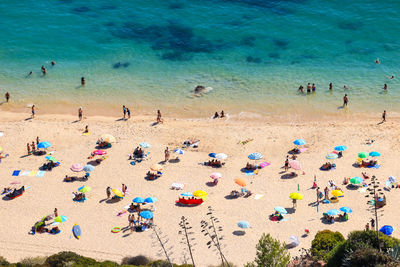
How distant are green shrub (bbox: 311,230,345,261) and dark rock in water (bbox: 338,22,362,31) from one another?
47014mm

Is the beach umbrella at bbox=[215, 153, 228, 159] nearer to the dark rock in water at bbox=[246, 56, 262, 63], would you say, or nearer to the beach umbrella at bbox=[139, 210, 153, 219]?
the beach umbrella at bbox=[139, 210, 153, 219]

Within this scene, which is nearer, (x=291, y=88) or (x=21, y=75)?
(x=291, y=88)

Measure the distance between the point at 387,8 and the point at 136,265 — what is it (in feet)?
198

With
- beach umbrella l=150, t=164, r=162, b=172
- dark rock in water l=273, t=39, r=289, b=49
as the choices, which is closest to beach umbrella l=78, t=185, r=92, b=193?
beach umbrella l=150, t=164, r=162, b=172

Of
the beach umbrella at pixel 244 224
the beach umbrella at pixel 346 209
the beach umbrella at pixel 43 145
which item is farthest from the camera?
the beach umbrella at pixel 43 145

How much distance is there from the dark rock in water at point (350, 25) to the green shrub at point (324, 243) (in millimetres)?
47014

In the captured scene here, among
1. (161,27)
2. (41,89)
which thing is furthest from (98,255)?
(161,27)

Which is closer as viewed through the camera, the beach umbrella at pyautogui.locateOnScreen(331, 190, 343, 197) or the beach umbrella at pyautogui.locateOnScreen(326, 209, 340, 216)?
the beach umbrella at pyautogui.locateOnScreen(326, 209, 340, 216)

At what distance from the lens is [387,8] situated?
7831 centimetres

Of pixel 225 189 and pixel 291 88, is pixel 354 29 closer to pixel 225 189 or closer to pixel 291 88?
pixel 291 88

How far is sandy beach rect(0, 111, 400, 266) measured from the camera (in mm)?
38125

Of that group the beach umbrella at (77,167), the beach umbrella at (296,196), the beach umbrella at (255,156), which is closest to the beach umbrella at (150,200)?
the beach umbrella at (77,167)

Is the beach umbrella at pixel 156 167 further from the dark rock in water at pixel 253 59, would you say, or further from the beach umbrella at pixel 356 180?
the dark rock in water at pixel 253 59

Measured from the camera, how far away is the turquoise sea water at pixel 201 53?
2397 inches
